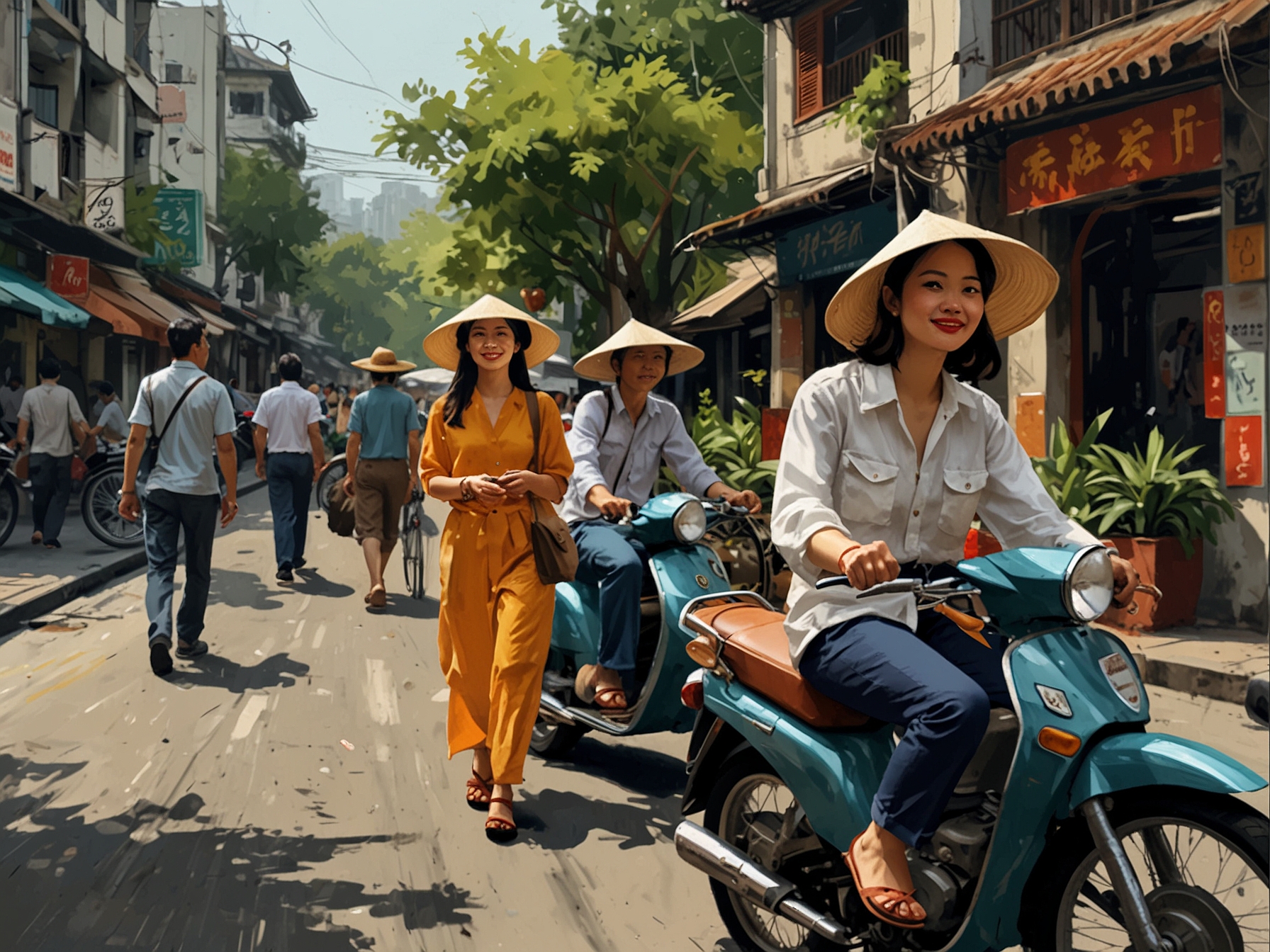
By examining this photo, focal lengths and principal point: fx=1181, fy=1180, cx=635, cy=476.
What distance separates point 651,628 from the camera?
5172 mm

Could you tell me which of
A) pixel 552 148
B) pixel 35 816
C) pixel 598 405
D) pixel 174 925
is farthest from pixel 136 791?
pixel 552 148

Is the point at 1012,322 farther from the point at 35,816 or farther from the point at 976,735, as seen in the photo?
the point at 35,816

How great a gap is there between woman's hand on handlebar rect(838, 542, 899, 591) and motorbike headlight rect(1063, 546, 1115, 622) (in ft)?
1.24

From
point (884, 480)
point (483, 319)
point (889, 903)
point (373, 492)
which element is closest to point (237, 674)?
point (373, 492)

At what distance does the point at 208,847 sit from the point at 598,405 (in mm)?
2490

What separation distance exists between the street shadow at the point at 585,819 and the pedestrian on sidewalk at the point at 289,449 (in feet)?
20.4

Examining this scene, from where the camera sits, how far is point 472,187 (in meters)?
19.6

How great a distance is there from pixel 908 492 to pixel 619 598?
2.06 meters

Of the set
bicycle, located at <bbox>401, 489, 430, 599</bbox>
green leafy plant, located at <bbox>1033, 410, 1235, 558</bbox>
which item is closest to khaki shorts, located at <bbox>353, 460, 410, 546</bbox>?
bicycle, located at <bbox>401, 489, 430, 599</bbox>

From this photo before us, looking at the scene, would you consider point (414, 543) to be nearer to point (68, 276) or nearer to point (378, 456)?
point (378, 456)

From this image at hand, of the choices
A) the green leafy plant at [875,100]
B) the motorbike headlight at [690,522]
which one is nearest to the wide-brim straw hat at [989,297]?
the motorbike headlight at [690,522]

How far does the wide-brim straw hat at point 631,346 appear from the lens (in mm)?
5379

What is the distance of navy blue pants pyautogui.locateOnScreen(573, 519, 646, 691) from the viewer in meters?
4.79

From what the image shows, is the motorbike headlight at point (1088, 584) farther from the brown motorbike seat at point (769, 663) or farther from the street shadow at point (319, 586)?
the street shadow at point (319, 586)
